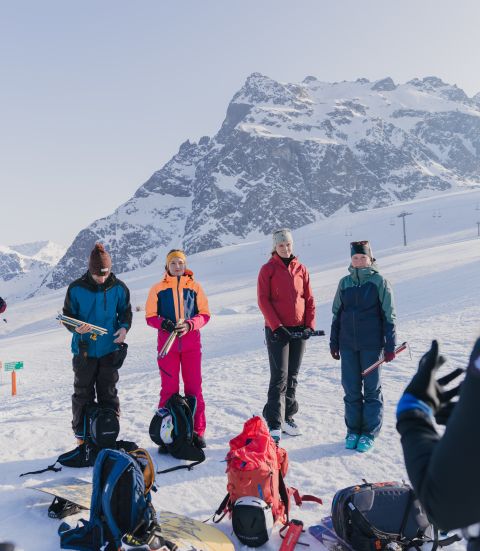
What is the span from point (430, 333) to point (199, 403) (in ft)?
26.7

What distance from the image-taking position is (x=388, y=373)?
330 inches

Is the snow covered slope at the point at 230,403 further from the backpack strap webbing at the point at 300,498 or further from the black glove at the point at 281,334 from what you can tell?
the black glove at the point at 281,334

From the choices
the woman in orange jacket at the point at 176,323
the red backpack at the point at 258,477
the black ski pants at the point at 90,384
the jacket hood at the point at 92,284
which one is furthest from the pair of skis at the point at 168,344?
the red backpack at the point at 258,477

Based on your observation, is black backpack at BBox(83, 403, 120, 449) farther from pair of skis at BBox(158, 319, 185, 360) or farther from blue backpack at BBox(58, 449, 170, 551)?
blue backpack at BBox(58, 449, 170, 551)

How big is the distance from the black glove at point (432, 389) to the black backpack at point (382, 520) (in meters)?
1.79

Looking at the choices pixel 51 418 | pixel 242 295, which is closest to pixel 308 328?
pixel 51 418

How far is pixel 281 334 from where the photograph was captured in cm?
541

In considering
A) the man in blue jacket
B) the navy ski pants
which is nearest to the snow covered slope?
the navy ski pants

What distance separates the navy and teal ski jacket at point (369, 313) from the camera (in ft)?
17.0

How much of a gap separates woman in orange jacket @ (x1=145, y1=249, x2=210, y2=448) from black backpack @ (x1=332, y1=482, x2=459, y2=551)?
7.84 ft

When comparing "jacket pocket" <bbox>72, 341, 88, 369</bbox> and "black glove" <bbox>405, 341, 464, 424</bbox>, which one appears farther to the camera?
"jacket pocket" <bbox>72, 341, 88, 369</bbox>

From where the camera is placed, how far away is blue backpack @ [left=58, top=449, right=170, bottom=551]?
3.08 metres

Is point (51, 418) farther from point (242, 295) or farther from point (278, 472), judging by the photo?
point (242, 295)

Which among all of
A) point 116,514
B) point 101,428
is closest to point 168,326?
point 101,428
